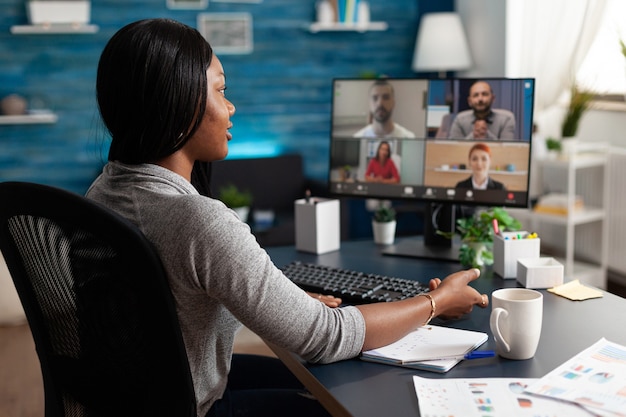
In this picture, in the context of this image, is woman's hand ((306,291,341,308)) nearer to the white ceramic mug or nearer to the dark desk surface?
the dark desk surface

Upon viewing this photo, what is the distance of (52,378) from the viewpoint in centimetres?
141

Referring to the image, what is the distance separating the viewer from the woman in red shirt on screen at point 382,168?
230cm

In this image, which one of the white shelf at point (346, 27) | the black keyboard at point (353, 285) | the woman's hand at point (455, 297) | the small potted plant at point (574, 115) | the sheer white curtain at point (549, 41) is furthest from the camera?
the white shelf at point (346, 27)

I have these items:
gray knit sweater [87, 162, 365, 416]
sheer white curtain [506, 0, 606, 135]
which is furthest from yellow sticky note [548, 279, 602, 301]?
sheer white curtain [506, 0, 606, 135]

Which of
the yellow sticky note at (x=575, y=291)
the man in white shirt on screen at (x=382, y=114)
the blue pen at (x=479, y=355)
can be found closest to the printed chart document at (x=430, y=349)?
the blue pen at (x=479, y=355)

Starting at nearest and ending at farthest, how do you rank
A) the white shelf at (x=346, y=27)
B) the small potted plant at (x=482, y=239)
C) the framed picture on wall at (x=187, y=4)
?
the small potted plant at (x=482, y=239)
the framed picture on wall at (x=187, y=4)
the white shelf at (x=346, y=27)

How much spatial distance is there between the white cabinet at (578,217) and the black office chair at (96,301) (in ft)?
10.6

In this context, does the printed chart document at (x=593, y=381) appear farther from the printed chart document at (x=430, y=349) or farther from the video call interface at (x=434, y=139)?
the video call interface at (x=434, y=139)

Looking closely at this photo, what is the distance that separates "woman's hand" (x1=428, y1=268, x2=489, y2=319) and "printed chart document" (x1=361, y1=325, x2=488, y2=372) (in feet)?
0.14

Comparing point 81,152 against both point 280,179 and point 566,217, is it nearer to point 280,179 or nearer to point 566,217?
point 280,179

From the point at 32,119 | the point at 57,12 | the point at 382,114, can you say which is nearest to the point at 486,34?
the point at 57,12

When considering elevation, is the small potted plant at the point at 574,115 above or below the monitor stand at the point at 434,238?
above

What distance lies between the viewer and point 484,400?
1200 mm

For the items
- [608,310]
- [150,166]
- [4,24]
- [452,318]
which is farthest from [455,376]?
[4,24]
